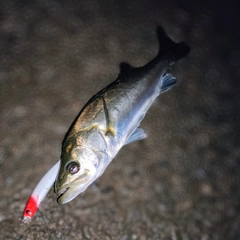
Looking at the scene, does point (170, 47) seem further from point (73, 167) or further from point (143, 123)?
point (73, 167)

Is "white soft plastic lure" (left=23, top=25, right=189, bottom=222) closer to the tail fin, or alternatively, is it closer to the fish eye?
the fish eye

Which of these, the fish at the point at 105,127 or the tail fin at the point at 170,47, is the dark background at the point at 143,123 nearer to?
the tail fin at the point at 170,47

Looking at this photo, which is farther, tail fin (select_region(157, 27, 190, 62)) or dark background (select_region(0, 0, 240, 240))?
tail fin (select_region(157, 27, 190, 62))

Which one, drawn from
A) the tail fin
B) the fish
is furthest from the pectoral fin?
the tail fin

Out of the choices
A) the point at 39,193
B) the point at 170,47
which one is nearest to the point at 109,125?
the point at 39,193

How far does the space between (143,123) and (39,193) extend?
96 centimetres

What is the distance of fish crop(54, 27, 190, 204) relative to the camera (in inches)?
68.6

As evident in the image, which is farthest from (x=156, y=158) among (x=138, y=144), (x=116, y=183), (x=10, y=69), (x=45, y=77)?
(x=10, y=69)

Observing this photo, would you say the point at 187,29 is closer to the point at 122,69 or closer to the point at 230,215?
the point at 122,69

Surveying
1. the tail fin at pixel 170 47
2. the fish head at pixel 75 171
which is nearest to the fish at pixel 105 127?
the fish head at pixel 75 171

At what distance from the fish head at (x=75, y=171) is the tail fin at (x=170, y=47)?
116cm

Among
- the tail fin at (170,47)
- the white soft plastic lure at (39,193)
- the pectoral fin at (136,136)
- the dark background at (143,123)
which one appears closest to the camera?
the white soft plastic lure at (39,193)

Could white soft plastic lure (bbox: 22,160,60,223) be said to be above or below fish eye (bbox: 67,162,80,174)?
below

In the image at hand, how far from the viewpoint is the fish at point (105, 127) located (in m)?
1.74
